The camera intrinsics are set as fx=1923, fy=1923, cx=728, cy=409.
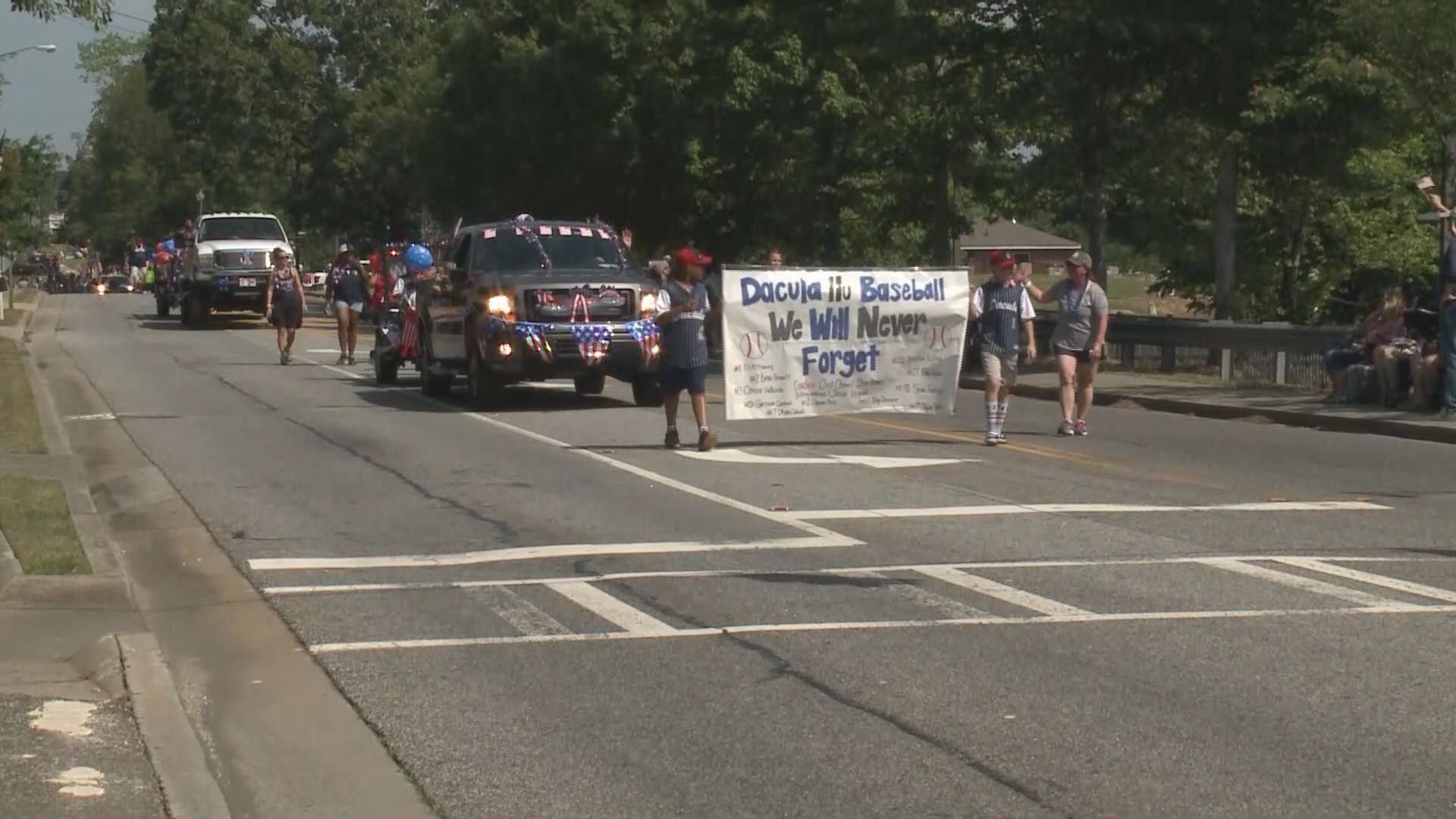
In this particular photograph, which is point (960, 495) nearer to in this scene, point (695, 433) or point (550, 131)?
point (695, 433)

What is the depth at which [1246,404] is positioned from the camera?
72.6ft

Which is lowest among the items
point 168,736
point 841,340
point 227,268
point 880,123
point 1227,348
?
point 168,736

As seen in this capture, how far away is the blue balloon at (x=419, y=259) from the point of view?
25.7m

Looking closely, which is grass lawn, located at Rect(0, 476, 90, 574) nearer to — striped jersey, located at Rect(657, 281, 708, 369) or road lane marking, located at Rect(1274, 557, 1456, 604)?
striped jersey, located at Rect(657, 281, 708, 369)

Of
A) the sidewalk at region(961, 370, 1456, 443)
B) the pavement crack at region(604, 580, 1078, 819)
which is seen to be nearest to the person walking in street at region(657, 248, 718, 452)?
the sidewalk at region(961, 370, 1456, 443)

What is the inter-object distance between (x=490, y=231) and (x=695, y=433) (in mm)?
4831

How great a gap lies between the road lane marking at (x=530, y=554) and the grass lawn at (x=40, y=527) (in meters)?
1.07

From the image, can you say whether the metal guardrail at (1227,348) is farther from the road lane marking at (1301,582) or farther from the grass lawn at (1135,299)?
the grass lawn at (1135,299)

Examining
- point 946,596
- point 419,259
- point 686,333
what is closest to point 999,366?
point 686,333

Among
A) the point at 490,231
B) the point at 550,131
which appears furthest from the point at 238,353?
the point at 550,131

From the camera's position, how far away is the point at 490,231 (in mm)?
22734

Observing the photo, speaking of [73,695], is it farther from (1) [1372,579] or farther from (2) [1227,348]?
(2) [1227,348]

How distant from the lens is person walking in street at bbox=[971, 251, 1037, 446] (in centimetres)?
1778

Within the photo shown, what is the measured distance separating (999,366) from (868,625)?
8.71 m
